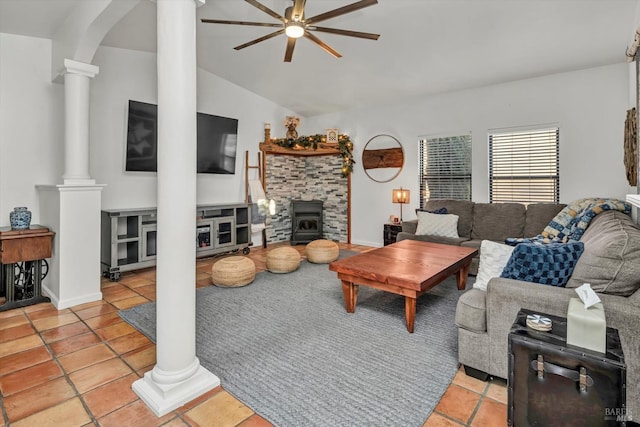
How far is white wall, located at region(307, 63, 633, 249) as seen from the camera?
4.11 metres

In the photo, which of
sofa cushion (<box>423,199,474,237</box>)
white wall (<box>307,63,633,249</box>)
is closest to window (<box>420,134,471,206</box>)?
white wall (<box>307,63,633,249</box>)

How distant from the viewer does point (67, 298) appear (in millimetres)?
3229

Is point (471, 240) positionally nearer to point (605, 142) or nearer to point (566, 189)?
point (566, 189)

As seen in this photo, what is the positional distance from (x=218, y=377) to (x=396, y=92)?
16.0ft

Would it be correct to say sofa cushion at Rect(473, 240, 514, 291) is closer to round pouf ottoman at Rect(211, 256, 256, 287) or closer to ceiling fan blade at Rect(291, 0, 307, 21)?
ceiling fan blade at Rect(291, 0, 307, 21)

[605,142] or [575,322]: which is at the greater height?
[605,142]

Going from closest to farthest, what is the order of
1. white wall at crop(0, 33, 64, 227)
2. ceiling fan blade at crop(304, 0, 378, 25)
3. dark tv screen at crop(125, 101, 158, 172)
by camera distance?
1. ceiling fan blade at crop(304, 0, 378, 25)
2. white wall at crop(0, 33, 64, 227)
3. dark tv screen at crop(125, 101, 158, 172)

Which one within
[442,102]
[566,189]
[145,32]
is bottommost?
[566,189]

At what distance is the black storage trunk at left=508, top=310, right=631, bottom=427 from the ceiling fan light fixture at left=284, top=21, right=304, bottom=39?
2.71 metres

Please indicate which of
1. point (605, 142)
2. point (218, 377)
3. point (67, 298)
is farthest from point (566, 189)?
point (67, 298)

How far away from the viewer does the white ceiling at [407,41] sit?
3.21 meters

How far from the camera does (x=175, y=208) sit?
1.79 m

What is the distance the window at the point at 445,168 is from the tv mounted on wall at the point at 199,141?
3.27 meters

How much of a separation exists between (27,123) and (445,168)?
5.48 meters
